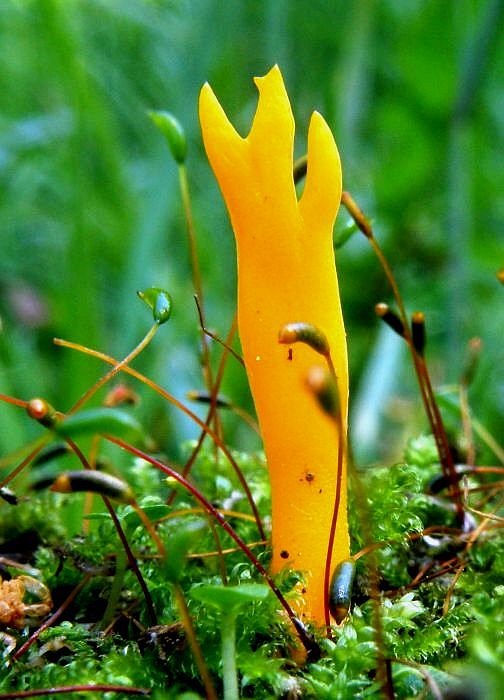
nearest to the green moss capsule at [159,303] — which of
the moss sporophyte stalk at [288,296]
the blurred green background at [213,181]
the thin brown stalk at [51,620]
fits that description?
the moss sporophyte stalk at [288,296]

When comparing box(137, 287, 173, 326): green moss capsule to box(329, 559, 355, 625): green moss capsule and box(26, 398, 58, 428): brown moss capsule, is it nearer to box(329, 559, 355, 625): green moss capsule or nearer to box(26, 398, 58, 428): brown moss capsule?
box(26, 398, 58, 428): brown moss capsule

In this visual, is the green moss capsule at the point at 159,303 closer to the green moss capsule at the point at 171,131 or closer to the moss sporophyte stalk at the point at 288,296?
the moss sporophyte stalk at the point at 288,296

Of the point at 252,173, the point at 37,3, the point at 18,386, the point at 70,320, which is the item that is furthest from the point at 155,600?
the point at 37,3

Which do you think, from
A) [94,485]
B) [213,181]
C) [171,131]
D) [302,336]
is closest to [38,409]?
[94,485]

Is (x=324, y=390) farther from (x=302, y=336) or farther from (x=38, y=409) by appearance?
(x=38, y=409)

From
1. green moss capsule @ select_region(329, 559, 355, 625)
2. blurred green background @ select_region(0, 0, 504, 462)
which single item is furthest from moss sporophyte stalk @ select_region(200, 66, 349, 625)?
blurred green background @ select_region(0, 0, 504, 462)
